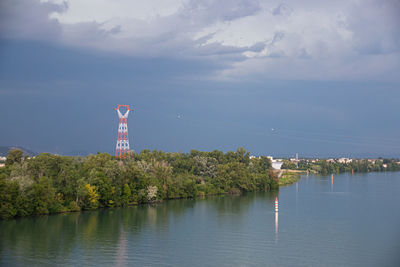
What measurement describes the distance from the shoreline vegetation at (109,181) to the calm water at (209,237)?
1.26 meters

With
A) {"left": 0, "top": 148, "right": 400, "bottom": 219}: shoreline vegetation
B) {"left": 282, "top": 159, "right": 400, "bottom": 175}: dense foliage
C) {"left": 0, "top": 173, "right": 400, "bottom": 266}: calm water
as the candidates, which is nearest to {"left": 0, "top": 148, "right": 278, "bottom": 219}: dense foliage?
{"left": 0, "top": 148, "right": 400, "bottom": 219}: shoreline vegetation

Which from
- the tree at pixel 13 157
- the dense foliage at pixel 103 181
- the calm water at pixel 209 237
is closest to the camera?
the calm water at pixel 209 237

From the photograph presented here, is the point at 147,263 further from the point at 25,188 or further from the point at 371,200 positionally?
the point at 371,200

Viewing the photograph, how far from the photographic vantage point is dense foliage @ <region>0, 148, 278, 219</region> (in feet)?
90.2

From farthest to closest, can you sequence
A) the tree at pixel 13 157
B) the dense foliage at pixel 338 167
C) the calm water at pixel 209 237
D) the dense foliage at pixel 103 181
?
the dense foliage at pixel 338 167
the tree at pixel 13 157
the dense foliage at pixel 103 181
the calm water at pixel 209 237

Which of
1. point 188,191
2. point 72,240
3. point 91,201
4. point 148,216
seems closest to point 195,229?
point 148,216

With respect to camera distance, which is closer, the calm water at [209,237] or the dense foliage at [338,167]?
the calm water at [209,237]

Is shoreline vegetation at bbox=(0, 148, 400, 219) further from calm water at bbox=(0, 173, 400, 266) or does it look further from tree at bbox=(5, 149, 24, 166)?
calm water at bbox=(0, 173, 400, 266)

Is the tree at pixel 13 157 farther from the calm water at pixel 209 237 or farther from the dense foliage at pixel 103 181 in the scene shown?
the calm water at pixel 209 237

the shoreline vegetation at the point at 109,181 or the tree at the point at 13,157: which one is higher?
the tree at the point at 13,157

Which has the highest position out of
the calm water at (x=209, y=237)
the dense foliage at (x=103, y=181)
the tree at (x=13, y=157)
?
the tree at (x=13, y=157)

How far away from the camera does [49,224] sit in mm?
26141

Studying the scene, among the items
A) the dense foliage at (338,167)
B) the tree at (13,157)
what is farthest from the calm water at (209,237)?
the dense foliage at (338,167)

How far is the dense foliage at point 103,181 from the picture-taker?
27500 millimetres
